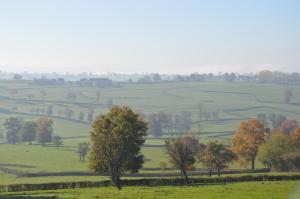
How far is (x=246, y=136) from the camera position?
118688mm

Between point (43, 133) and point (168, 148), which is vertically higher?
point (168, 148)

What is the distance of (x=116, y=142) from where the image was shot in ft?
217

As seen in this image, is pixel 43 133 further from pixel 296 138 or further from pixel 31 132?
pixel 296 138

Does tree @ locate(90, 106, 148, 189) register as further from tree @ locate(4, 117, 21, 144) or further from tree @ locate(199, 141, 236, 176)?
tree @ locate(4, 117, 21, 144)

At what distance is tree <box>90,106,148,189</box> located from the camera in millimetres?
65062

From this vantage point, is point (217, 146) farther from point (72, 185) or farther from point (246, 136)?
point (72, 185)

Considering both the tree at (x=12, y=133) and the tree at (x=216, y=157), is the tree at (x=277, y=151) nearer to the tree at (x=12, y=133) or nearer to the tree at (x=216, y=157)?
the tree at (x=216, y=157)

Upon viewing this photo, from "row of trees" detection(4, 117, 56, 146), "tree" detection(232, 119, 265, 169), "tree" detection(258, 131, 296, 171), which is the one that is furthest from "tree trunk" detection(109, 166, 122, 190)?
"row of trees" detection(4, 117, 56, 146)

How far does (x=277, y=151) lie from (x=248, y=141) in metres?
12.8

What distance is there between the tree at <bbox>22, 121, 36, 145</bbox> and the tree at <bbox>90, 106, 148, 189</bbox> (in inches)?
3971

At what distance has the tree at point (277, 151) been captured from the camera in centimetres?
10350

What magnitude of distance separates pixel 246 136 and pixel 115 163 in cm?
6084

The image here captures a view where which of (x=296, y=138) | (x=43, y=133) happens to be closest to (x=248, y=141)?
(x=296, y=138)

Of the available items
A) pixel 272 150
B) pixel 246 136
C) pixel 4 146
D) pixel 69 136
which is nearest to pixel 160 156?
pixel 246 136
